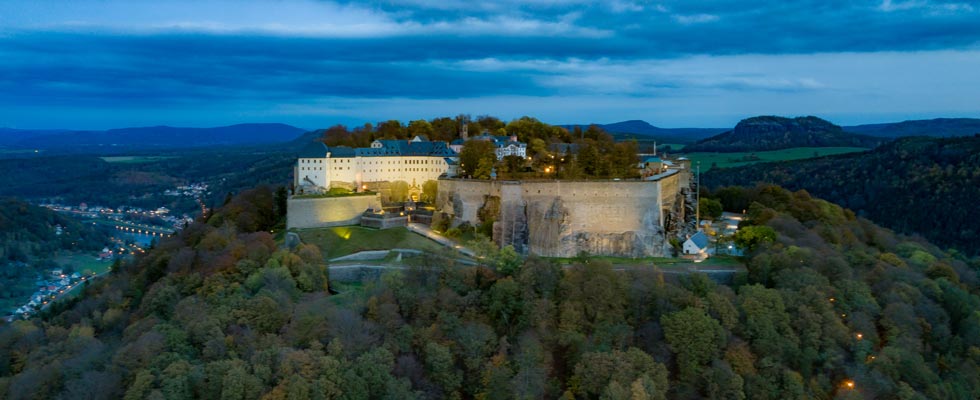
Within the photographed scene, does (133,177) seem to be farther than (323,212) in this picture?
Yes

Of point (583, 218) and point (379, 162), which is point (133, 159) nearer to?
point (379, 162)

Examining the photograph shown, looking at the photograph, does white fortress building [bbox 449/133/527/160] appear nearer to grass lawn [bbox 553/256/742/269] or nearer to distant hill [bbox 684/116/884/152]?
grass lawn [bbox 553/256/742/269]

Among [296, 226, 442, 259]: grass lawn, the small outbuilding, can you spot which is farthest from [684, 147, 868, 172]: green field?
[296, 226, 442, 259]: grass lawn

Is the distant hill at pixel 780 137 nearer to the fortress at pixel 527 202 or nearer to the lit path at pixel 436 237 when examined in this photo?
the fortress at pixel 527 202

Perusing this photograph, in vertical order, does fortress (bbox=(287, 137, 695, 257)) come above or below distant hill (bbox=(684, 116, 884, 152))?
below

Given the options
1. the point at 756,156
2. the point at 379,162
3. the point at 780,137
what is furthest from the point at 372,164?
the point at 780,137

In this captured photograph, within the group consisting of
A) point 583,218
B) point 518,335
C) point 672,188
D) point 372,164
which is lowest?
point 518,335
